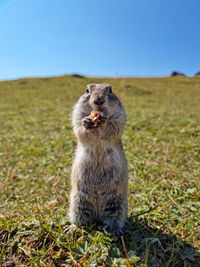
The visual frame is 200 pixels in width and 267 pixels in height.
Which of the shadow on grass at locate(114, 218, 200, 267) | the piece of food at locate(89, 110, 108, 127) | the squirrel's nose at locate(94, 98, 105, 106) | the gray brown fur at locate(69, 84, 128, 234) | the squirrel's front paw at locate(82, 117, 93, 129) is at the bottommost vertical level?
the shadow on grass at locate(114, 218, 200, 267)

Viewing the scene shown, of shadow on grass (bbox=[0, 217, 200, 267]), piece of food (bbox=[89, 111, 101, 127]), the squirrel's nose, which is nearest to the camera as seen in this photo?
shadow on grass (bbox=[0, 217, 200, 267])

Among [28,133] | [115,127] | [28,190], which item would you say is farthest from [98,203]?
[28,133]

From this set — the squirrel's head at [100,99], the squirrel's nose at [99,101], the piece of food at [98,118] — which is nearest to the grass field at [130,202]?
the squirrel's head at [100,99]

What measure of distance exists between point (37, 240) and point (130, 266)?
101cm

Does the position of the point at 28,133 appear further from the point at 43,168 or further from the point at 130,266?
the point at 130,266

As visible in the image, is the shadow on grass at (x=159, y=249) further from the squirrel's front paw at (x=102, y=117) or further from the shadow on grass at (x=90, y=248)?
the squirrel's front paw at (x=102, y=117)

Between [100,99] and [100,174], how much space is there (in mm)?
843

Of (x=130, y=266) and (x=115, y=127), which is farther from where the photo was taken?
(x=115, y=127)

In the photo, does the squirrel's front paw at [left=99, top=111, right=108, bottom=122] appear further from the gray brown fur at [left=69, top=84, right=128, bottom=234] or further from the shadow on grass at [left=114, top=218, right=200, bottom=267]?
the shadow on grass at [left=114, top=218, right=200, bottom=267]

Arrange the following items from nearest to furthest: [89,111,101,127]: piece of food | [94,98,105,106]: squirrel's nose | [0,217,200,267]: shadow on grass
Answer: [0,217,200,267]: shadow on grass → [89,111,101,127]: piece of food → [94,98,105,106]: squirrel's nose

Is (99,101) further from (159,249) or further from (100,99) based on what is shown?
(159,249)

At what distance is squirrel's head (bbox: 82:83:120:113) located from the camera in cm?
234

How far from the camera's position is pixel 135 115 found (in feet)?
27.1

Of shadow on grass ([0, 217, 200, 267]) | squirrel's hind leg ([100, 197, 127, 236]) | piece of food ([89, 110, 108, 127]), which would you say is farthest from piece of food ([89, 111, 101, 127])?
shadow on grass ([0, 217, 200, 267])
